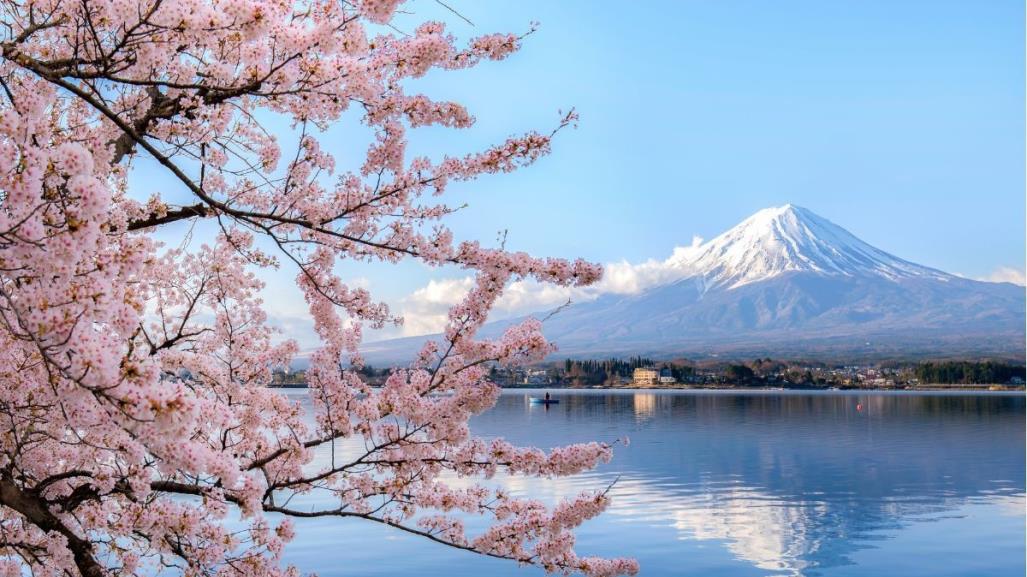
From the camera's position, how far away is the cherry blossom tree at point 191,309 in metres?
3.20

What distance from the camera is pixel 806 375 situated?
166 metres

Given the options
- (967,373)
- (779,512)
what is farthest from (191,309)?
(967,373)

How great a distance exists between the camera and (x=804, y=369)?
175 m

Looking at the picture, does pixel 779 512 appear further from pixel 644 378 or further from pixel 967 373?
pixel 644 378

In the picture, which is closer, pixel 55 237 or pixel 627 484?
pixel 55 237

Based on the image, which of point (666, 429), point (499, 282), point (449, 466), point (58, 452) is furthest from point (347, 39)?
point (666, 429)

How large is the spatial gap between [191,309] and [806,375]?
16752cm

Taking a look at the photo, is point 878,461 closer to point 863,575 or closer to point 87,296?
point 863,575

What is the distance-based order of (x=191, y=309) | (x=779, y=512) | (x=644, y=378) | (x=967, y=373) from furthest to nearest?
→ (x=644, y=378) < (x=967, y=373) < (x=779, y=512) < (x=191, y=309)

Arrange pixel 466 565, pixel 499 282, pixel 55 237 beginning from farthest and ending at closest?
1. pixel 466 565
2. pixel 499 282
3. pixel 55 237

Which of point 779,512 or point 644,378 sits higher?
point 644,378

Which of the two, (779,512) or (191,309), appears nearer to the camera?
(191,309)

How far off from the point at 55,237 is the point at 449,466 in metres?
2.89

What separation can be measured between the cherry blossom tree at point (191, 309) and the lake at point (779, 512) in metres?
16.6
